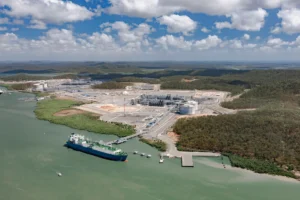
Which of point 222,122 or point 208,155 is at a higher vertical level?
point 222,122

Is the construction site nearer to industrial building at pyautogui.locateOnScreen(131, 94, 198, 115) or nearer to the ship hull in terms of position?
industrial building at pyautogui.locateOnScreen(131, 94, 198, 115)

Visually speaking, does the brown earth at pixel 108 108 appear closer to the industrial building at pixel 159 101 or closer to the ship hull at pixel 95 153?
the industrial building at pixel 159 101

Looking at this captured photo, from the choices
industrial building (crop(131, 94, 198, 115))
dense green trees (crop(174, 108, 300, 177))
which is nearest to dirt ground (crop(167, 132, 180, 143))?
dense green trees (crop(174, 108, 300, 177))

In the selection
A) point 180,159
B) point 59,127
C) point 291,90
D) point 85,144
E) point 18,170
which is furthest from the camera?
point 291,90

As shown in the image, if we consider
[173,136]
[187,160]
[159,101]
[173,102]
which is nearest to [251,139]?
[187,160]

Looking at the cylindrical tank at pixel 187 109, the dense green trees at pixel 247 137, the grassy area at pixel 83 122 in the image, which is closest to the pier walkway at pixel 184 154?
the dense green trees at pixel 247 137

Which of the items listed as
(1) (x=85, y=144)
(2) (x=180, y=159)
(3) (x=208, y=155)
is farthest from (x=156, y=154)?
(1) (x=85, y=144)

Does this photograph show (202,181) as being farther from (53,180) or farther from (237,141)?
(53,180)
